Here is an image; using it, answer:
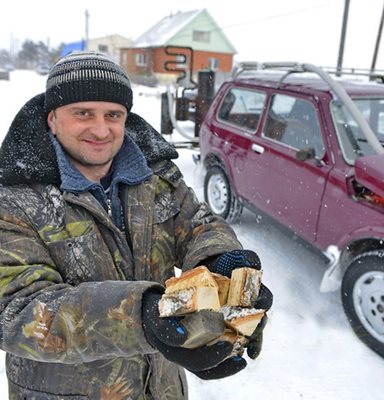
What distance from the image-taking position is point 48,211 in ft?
4.50

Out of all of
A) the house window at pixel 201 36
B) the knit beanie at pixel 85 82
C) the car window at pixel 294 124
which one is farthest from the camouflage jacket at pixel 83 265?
the house window at pixel 201 36

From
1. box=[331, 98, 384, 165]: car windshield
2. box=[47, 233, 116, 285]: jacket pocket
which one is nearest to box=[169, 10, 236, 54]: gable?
box=[331, 98, 384, 165]: car windshield

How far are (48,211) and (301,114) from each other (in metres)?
3.34

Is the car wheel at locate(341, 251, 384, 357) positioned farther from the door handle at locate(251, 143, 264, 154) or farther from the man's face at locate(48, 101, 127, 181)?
the man's face at locate(48, 101, 127, 181)

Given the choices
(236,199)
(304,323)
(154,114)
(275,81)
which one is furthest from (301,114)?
(154,114)

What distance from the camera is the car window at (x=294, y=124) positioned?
401 cm

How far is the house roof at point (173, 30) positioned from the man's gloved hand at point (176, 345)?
4382 cm

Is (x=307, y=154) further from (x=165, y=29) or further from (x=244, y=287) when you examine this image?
(x=165, y=29)

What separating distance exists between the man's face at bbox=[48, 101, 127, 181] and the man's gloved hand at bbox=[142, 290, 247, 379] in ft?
2.09

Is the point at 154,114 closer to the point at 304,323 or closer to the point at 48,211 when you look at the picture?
the point at 304,323

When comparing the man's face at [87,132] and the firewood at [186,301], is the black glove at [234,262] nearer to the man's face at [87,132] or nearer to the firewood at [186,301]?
the firewood at [186,301]

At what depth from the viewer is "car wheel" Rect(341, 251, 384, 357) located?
312 cm

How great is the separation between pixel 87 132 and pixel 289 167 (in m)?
2.89

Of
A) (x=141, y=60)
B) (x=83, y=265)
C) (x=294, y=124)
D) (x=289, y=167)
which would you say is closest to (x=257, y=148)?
(x=294, y=124)
